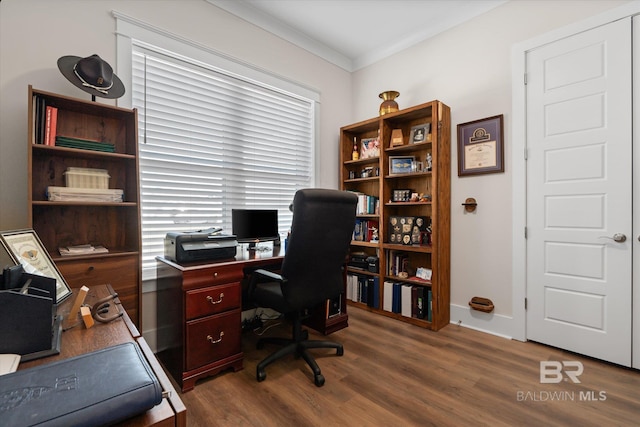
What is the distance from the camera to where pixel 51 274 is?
4.13 feet

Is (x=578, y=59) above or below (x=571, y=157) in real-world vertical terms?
above

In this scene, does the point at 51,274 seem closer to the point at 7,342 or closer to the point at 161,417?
the point at 7,342

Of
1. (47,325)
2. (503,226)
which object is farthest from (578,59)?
(47,325)

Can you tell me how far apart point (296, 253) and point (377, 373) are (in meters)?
1.02

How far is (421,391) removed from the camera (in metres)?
1.75

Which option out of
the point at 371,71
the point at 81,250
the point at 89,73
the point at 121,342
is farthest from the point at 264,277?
the point at 371,71

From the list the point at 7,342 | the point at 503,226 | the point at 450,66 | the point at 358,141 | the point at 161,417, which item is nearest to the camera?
the point at 161,417

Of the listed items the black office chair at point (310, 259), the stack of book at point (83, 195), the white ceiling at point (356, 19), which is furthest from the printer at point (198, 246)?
the white ceiling at point (356, 19)

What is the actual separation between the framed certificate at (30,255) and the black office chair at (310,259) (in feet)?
3.23

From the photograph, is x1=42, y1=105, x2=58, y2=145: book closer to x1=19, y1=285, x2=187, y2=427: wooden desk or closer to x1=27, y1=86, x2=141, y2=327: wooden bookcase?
x1=27, y1=86, x2=141, y2=327: wooden bookcase

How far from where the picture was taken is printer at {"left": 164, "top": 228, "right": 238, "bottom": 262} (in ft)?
6.17

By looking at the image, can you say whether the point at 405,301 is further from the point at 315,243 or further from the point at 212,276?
the point at 212,276

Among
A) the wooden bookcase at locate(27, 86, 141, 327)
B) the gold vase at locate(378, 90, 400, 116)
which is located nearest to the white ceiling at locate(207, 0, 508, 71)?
the gold vase at locate(378, 90, 400, 116)

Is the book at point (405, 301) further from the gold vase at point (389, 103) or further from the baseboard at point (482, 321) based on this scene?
the gold vase at point (389, 103)
